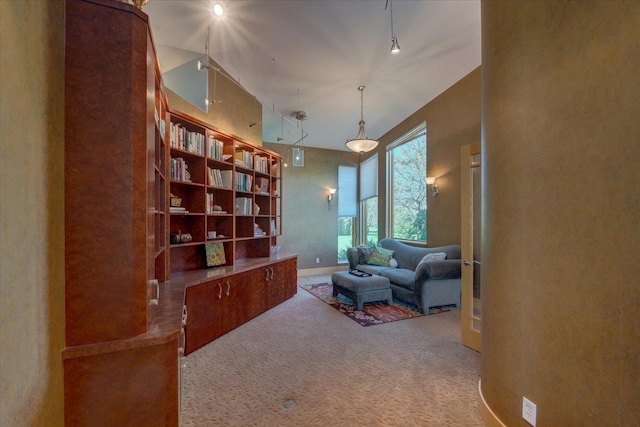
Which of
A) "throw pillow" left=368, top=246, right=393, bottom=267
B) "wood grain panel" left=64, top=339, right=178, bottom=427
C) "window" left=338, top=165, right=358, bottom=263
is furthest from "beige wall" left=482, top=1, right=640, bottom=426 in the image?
"window" left=338, top=165, right=358, bottom=263

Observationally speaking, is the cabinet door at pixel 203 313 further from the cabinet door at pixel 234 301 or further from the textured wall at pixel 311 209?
the textured wall at pixel 311 209

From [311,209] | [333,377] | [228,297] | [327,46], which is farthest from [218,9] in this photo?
[311,209]

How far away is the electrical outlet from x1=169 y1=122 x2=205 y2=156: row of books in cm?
359

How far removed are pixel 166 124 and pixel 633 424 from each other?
3780mm

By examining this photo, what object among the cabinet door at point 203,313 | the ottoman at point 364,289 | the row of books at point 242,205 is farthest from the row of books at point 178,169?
the ottoman at point 364,289

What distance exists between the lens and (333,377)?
2.51 metres

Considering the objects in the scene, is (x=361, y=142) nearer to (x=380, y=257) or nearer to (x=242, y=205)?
(x=242, y=205)

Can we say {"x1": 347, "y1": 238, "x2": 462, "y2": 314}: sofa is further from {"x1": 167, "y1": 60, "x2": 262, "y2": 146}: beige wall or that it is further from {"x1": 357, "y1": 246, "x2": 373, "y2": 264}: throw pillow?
{"x1": 167, "y1": 60, "x2": 262, "y2": 146}: beige wall

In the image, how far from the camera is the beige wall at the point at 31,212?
2.96 feet

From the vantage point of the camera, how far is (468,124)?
177 inches

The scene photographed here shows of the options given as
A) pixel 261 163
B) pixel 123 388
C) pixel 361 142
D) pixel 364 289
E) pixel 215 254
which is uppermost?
pixel 361 142

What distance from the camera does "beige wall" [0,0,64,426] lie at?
903 mm

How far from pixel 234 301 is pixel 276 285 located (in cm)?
105

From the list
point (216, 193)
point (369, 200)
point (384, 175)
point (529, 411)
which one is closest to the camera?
point (529, 411)
